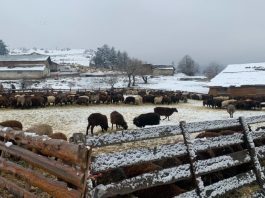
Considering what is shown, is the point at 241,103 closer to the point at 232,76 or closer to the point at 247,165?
the point at 232,76

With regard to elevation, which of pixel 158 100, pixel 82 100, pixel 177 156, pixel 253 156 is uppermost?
pixel 177 156

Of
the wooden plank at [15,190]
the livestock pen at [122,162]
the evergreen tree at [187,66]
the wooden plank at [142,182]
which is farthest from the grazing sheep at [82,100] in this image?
the evergreen tree at [187,66]

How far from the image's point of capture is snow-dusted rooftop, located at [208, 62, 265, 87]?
5302cm

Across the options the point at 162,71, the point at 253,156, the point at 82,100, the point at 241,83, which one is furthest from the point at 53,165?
the point at 162,71

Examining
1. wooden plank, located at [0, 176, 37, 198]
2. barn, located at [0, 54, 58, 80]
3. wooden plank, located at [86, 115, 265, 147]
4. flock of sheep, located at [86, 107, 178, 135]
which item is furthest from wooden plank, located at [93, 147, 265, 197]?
barn, located at [0, 54, 58, 80]

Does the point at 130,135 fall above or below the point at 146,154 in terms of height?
above

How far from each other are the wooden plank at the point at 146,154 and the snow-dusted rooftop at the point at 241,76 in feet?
161

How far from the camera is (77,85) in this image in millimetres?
77938

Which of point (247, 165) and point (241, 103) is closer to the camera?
point (247, 165)

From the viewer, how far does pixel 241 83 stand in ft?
173

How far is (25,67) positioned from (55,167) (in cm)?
9438

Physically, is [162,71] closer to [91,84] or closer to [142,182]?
[91,84]

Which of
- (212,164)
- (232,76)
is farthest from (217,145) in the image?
(232,76)

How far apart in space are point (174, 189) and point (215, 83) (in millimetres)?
51920
